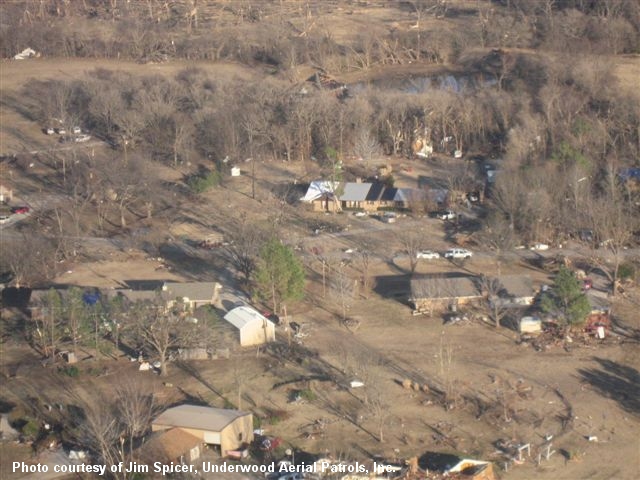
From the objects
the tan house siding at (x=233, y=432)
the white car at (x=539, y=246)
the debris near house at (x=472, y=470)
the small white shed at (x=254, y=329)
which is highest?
the debris near house at (x=472, y=470)

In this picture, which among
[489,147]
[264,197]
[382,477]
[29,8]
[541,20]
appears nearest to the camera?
[382,477]

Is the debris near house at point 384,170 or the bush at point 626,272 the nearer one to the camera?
the bush at point 626,272

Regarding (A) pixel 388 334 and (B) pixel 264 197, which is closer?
(A) pixel 388 334

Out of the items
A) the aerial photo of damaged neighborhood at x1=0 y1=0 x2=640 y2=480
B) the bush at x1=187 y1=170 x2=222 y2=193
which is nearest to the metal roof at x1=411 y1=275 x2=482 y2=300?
the aerial photo of damaged neighborhood at x1=0 y1=0 x2=640 y2=480

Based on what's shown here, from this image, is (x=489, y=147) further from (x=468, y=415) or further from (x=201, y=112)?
(x=468, y=415)

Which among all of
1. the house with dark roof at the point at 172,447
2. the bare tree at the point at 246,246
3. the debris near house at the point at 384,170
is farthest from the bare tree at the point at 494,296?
the debris near house at the point at 384,170

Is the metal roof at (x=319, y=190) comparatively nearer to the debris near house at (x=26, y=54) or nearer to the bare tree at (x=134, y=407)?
the bare tree at (x=134, y=407)

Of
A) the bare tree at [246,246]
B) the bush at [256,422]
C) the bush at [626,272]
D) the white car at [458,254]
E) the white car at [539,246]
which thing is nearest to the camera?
the bush at [256,422]

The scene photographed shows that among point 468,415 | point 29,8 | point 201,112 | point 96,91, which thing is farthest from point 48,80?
point 468,415

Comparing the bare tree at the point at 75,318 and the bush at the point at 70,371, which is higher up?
the bare tree at the point at 75,318

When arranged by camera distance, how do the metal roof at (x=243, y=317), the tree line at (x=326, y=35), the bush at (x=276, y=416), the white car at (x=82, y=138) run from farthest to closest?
the tree line at (x=326, y=35) → the white car at (x=82, y=138) → the metal roof at (x=243, y=317) → the bush at (x=276, y=416)
